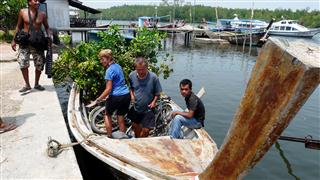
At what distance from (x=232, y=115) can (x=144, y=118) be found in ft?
21.2

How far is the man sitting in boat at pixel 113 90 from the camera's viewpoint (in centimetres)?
553

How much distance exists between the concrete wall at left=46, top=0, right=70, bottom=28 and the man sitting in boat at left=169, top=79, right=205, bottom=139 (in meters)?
25.8

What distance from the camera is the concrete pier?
173 inches

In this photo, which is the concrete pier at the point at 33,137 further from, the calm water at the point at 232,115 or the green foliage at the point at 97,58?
the calm water at the point at 232,115

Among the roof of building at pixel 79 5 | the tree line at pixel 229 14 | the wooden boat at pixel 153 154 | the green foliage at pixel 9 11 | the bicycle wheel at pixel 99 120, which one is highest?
the tree line at pixel 229 14

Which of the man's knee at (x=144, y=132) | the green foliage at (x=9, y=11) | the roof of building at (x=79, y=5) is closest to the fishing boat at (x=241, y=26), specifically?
the roof of building at (x=79, y=5)

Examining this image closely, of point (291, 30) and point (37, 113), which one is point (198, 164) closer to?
point (37, 113)

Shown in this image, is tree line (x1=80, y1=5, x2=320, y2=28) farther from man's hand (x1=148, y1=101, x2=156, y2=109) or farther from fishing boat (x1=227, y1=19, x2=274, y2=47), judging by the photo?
→ man's hand (x1=148, y1=101, x2=156, y2=109)

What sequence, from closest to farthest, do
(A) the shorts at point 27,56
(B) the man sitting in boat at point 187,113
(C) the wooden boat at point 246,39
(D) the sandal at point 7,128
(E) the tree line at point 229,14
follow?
(D) the sandal at point 7,128, (B) the man sitting in boat at point 187,113, (A) the shorts at point 27,56, (C) the wooden boat at point 246,39, (E) the tree line at point 229,14

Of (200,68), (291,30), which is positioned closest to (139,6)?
(291,30)

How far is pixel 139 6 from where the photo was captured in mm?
169875

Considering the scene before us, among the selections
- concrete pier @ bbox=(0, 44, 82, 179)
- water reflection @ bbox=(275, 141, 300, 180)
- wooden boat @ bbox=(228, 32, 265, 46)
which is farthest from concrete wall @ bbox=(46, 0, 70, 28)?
water reflection @ bbox=(275, 141, 300, 180)

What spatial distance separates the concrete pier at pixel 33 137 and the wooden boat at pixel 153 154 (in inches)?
16.3

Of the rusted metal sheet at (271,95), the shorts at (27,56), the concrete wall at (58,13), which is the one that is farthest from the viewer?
the concrete wall at (58,13)
